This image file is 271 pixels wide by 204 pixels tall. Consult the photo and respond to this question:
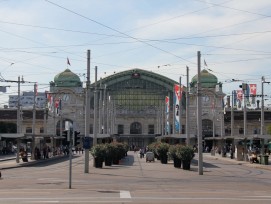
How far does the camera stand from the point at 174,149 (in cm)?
4706

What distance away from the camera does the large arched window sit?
161500 millimetres

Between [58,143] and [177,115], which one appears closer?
[177,115]

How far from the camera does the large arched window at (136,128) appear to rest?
162 m

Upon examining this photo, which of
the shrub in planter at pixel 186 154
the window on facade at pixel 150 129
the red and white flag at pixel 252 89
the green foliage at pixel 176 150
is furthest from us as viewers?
the window on facade at pixel 150 129

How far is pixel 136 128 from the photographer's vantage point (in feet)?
532

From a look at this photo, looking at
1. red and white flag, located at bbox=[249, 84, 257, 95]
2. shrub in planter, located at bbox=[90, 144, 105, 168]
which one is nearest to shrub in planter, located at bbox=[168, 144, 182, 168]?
shrub in planter, located at bbox=[90, 144, 105, 168]

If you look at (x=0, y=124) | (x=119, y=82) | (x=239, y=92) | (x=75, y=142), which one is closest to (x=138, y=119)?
(x=119, y=82)

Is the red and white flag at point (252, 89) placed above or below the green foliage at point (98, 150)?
above

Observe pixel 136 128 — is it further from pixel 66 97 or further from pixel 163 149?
pixel 163 149

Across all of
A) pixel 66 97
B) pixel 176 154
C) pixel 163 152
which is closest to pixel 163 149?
pixel 163 152

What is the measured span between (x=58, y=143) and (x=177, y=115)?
4668cm

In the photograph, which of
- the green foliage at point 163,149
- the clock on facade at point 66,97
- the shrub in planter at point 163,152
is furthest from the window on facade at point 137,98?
the shrub in planter at point 163,152

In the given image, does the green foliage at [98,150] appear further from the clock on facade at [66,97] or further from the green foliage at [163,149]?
the clock on facade at [66,97]

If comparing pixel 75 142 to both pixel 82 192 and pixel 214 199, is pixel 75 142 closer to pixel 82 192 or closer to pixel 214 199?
pixel 82 192
